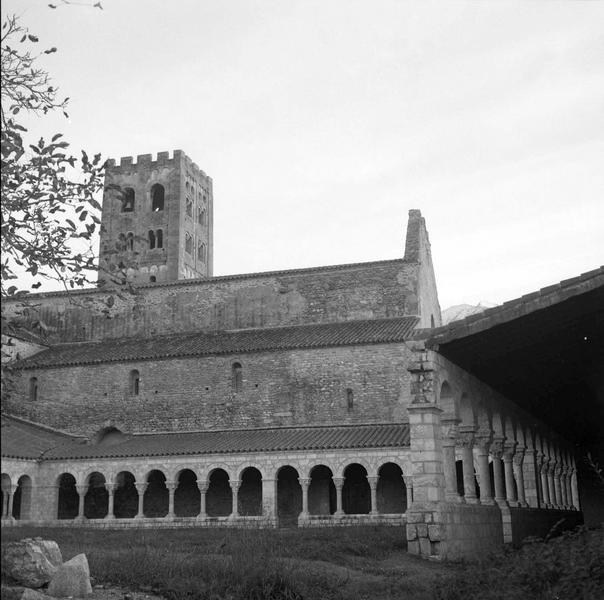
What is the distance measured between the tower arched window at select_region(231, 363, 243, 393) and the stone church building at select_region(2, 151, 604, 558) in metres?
0.05

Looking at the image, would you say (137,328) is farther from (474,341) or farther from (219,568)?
(219,568)

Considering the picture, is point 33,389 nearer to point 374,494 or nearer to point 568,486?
point 374,494

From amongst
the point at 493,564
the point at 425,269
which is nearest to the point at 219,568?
the point at 493,564

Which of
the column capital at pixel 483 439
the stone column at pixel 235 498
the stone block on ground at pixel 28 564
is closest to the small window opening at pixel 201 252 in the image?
the stone column at pixel 235 498

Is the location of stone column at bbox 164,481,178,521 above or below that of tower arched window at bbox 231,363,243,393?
below

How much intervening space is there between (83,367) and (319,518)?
1304 centimetres

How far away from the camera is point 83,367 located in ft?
114

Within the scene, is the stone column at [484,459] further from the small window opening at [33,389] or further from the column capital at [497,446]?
the small window opening at [33,389]

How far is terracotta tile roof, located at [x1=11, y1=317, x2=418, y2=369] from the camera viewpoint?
3194cm

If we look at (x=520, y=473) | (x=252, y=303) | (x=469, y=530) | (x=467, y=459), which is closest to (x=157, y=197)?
(x=252, y=303)

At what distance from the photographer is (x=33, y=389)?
35.4m

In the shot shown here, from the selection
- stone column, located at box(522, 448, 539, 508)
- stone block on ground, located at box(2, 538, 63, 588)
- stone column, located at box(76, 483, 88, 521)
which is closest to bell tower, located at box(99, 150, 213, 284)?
stone column, located at box(76, 483, 88, 521)

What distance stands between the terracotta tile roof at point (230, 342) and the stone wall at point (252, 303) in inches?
24.3

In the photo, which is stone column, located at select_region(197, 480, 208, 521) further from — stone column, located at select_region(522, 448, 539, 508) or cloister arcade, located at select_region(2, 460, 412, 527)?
stone column, located at select_region(522, 448, 539, 508)
